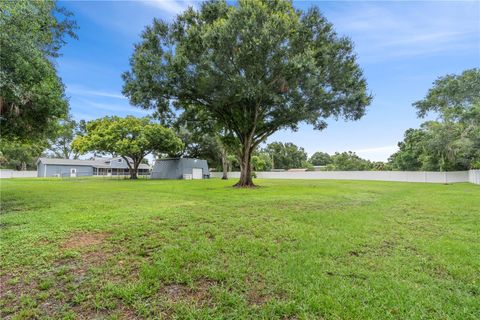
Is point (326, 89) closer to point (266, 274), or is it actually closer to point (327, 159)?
point (266, 274)

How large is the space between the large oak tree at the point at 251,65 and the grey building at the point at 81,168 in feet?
97.6

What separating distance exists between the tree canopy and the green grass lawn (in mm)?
3058

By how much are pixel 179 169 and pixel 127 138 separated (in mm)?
7011

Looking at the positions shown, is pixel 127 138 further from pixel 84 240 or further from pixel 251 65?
pixel 84 240

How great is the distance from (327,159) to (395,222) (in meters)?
75.3

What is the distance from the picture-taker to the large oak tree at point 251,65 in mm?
12664

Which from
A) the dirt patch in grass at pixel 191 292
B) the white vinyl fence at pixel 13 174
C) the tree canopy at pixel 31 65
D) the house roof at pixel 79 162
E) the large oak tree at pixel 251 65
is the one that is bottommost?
the dirt patch in grass at pixel 191 292

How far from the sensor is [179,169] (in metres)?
31.5

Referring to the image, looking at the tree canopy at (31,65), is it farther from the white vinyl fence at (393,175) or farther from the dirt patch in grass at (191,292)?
the white vinyl fence at (393,175)

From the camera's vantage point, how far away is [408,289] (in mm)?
2754

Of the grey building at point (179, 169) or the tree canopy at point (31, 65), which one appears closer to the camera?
the tree canopy at point (31, 65)

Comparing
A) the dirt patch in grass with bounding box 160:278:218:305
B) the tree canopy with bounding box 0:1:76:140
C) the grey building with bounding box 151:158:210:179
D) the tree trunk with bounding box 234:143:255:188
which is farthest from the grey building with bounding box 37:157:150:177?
the dirt patch in grass with bounding box 160:278:218:305

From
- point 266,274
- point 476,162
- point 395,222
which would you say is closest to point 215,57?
point 395,222

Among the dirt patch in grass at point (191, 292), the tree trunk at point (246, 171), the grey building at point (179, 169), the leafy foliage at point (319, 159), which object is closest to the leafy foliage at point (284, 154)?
the leafy foliage at point (319, 159)
